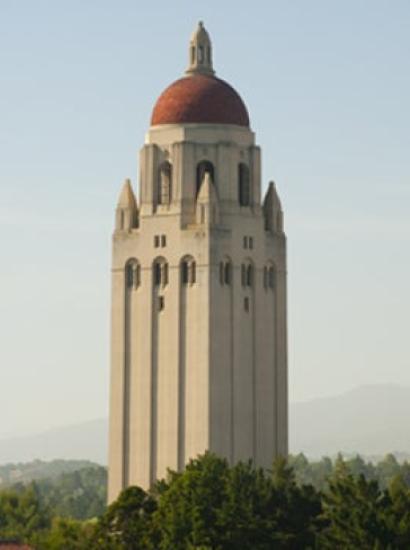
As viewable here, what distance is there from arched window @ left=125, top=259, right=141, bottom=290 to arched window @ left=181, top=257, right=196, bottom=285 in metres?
2.62

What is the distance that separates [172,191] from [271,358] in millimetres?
9843

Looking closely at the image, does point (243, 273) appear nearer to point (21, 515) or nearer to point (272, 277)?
point (272, 277)

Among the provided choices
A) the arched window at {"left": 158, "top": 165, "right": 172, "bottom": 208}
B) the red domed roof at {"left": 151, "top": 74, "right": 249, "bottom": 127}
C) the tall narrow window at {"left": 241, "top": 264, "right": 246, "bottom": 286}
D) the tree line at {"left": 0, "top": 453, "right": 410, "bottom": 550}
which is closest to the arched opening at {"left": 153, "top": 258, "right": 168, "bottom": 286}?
the arched window at {"left": 158, "top": 165, "right": 172, "bottom": 208}

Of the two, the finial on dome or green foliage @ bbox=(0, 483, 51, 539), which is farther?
green foliage @ bbox=(0, 483, 51, 539)

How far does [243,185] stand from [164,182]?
4.08 meters

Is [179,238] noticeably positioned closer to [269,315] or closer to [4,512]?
[269,315]

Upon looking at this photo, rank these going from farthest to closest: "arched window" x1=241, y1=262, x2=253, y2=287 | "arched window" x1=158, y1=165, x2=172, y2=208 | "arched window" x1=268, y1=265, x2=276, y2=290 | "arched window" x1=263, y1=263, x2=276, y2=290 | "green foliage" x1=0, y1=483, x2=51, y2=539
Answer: "green foliage" x1=0, y1=483, x2=51, y2=539 → "arched window" x1=268, y1=265, x2=276, y2=290 → "arched window" x1=263, y1=263, x2=276, y2=290 → "arched window" x1=158, y1=165, x2=172, y2=208 → "arched window" x1=241, y1=262, x2=253, y2=287

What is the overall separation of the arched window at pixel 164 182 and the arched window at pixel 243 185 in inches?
140

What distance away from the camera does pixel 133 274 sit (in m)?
99.2

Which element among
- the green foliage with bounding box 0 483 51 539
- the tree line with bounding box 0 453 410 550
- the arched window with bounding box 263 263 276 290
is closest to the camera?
the tree line with bounding box 0 453 410 550

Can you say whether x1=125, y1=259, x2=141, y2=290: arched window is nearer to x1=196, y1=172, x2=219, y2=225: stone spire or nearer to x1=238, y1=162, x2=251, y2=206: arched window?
x1=196, y1=172, x2=219, y2=225: stone spire

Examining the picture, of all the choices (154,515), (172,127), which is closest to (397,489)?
(154,515)

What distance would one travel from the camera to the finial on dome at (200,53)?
102 metres

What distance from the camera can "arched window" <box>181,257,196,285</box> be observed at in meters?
97.2
